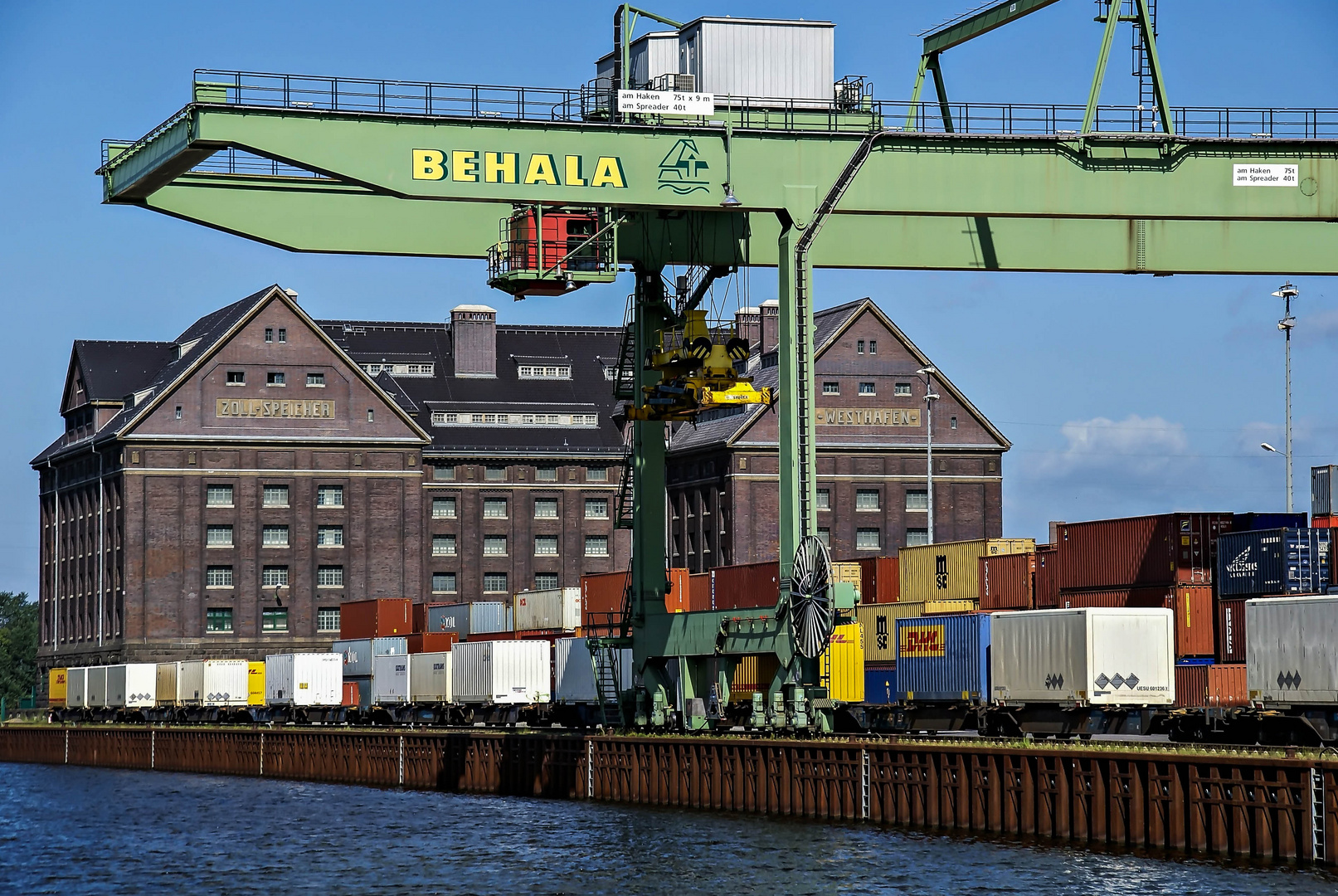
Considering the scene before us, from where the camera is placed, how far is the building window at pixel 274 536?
325ft

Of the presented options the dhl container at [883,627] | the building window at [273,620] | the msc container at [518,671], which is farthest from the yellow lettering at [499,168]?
the building window at [273,620]

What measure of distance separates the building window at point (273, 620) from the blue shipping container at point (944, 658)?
5516 cm

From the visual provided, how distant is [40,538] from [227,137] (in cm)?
8286

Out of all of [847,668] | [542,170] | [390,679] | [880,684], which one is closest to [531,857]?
[542,170]

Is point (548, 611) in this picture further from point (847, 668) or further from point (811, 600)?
point (811, 600)

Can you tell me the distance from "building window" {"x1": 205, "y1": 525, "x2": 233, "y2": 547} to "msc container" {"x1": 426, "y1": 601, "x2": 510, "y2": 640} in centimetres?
2388

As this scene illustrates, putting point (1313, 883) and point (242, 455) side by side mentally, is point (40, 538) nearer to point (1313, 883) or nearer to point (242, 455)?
point (242, 455)

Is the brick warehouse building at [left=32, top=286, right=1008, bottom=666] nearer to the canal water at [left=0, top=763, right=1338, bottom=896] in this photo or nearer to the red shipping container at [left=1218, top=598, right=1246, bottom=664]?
the canal water at [left=0, top=763, right=1338, bottom=896]

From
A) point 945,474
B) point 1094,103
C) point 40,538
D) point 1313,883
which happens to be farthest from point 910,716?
point 40,538

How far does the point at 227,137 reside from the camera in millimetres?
36594

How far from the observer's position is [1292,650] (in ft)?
126

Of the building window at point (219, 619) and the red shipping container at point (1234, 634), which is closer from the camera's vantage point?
the red shipping container at point (1234, 634)

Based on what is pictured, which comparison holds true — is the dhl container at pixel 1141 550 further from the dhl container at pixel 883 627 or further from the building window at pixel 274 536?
the building window at pixel 274 536

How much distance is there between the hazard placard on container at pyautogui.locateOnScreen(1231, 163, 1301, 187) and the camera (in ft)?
133
